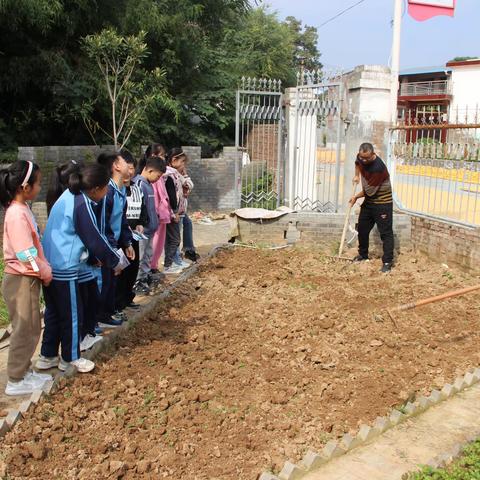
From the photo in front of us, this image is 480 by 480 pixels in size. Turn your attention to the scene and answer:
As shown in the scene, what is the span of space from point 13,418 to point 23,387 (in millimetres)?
437

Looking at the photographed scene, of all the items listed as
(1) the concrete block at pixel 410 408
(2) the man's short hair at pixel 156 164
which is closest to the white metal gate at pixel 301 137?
(2) the man's short hair at pixel 156 164

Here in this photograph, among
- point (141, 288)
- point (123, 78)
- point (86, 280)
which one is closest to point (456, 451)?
point (86, 280)

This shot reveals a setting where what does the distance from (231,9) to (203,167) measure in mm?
5165

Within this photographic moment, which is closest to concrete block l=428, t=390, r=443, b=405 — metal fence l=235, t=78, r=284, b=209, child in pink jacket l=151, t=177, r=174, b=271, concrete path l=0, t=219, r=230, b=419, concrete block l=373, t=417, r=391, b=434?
concrete block l=373, t=417, r=391, b=434

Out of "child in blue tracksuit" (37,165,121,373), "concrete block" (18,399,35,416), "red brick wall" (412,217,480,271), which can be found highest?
"child in blue tracksuit" (37,165,121,373)

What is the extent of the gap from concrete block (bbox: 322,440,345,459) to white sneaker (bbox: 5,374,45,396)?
192 cm

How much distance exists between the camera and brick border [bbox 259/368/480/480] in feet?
9.33

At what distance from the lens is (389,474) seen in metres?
2.92

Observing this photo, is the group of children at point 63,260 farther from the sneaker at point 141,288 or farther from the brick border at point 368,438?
the brick border at point 368,438

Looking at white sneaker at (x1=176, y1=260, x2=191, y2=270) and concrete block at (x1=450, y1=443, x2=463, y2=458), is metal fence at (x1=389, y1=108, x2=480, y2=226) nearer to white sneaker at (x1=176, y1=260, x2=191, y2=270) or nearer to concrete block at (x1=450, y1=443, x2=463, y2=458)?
white sneaker at (x1=176, y1=260, x2=191, y2=270)

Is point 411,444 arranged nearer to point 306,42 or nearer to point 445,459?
point 445,459

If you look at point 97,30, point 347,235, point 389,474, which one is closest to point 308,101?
point 347,235

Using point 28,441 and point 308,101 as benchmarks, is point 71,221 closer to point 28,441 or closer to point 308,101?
point 28,441

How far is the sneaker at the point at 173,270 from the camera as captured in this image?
6.70 meters
